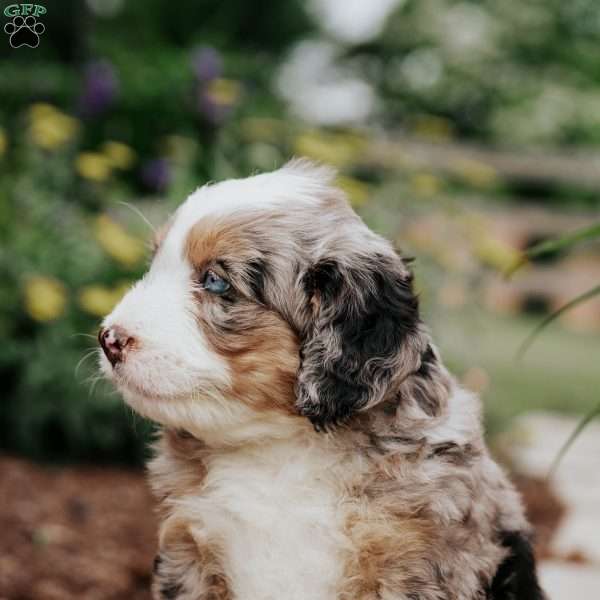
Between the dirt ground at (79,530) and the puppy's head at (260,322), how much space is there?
4.79 ft

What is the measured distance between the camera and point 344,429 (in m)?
2.57

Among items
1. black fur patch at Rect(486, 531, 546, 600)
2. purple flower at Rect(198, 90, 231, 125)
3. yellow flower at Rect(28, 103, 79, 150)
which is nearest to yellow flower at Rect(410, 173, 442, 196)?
purple flower at Rect(198, 90, 231, 125)

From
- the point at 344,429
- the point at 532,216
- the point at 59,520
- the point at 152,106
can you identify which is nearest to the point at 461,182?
the point at 532,216

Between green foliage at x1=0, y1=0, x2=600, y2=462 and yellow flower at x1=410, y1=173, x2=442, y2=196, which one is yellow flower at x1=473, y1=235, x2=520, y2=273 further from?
yellow flower at x1=410, y1=173, x2=442, y2=196

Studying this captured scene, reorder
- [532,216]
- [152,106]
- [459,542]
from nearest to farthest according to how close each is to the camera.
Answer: [459,542]
[152,106]
[532,216]

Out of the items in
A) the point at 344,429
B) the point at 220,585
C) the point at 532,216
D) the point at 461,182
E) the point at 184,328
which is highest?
the point at 184,328

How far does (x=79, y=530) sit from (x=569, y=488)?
109 inches

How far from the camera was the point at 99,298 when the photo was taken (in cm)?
484

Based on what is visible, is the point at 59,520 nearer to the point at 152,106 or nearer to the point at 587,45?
the point at 152,106

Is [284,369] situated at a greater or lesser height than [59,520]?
greater

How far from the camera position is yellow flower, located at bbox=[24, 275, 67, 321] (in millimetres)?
4812

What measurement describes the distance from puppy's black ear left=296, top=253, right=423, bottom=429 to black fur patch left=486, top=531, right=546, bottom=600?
578 mm

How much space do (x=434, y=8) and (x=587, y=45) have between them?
303cm

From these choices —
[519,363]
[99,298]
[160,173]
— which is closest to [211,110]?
[160,173]
